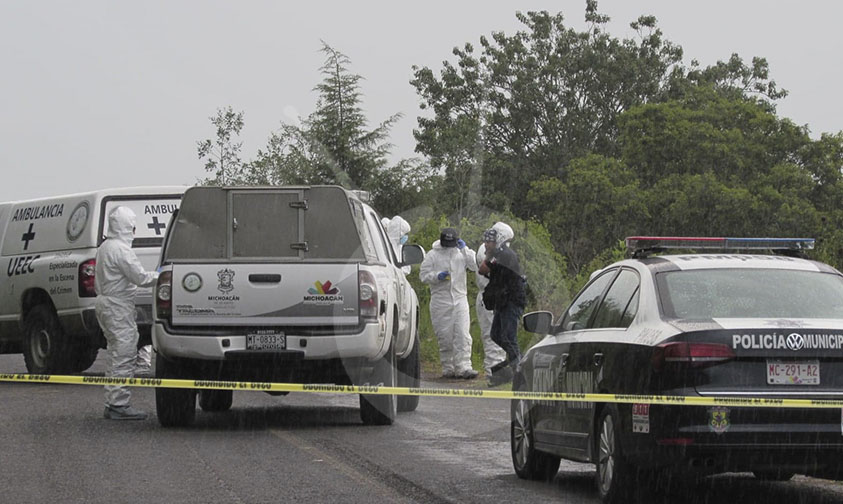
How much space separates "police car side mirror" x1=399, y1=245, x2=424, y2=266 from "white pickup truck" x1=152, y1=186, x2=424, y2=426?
226 centimetres

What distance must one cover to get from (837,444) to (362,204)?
7332mm

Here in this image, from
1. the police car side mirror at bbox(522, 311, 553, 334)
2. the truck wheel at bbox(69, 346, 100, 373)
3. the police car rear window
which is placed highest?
the police car rear window

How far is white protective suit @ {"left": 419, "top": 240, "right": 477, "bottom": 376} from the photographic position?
1922cm

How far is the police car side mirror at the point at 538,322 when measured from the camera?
30.9ft

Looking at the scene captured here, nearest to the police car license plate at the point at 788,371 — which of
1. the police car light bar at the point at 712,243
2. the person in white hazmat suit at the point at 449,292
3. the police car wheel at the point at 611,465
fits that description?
the police car wheel at the point at 611,465

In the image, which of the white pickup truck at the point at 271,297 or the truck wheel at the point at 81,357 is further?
the truck wheel at the point at 81,357

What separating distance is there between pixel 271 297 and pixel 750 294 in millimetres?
5217

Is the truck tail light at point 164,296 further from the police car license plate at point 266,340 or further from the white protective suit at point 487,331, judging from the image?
the white protective suit at point 487,331

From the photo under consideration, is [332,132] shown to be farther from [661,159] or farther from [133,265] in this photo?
[133,265]

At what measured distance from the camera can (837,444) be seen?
24.1 feet

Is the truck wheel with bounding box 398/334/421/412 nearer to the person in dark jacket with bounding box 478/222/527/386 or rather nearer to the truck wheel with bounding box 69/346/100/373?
the person in dark jacket with bounding box 478/222/527/386

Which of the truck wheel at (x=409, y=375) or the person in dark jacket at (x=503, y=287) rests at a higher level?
the person in dark jacket at (x=503, y=287)

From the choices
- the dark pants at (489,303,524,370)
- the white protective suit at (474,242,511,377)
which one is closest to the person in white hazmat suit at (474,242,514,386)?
the white protective suit at (474,242,511,377)

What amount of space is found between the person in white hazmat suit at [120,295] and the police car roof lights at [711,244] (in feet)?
18.8
